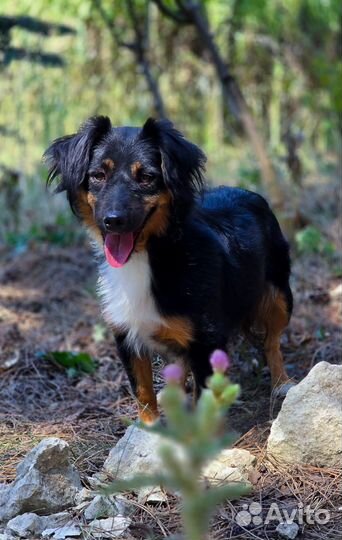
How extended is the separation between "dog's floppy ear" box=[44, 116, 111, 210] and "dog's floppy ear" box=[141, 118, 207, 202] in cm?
23

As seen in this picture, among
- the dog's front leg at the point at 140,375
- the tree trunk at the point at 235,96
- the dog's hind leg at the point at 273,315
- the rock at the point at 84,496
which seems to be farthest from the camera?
the tree trunk at the point at 235,96

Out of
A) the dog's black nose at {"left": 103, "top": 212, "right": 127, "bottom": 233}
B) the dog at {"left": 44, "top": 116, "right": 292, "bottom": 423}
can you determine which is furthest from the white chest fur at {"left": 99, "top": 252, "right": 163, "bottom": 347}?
the dog's black nose at {"left": 103, "top": 212, "right": 127, "bottom": 233}

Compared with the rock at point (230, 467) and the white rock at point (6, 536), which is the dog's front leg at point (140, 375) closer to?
the rock at point (230, 467)

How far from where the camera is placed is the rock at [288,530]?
2795mm

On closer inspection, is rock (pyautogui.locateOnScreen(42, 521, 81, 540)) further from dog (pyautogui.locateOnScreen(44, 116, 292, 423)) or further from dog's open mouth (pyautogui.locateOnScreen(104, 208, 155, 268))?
dog's open mouth (pyautogui.locateOnScreen(104, 208, 155, 268))

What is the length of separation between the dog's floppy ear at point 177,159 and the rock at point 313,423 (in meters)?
1.03

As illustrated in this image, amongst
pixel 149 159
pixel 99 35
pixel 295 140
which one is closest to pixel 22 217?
pixel 295 140

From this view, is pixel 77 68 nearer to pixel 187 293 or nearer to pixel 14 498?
pixel 187 293

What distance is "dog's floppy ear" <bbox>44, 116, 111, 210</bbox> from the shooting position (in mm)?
3646

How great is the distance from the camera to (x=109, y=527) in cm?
286

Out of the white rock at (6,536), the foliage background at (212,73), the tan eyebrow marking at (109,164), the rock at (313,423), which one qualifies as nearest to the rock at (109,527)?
the white rock at (6,536)

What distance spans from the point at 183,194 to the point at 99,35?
357 inches

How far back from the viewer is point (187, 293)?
3605 mm

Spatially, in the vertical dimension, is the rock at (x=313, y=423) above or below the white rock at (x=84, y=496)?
above
